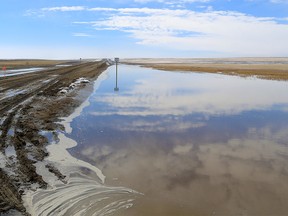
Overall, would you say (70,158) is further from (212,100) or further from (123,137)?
(212,100)

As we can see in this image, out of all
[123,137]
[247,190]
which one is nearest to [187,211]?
[247,190]

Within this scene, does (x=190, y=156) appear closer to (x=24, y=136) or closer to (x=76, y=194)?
(x=76, y=194)

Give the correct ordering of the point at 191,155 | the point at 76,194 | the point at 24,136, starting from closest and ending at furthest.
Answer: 1. the point at 76,194
2. the point at 191,155
3. the point at 24,136

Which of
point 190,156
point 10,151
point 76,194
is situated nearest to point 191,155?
point 190,156

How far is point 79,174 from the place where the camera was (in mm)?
7906

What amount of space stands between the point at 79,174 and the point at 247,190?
162 inches

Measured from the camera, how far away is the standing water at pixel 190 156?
653 cm

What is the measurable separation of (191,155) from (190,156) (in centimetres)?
12

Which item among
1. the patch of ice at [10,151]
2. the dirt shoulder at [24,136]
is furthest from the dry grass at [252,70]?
the patch of ice at [10,151]

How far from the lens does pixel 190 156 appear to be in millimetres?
9430

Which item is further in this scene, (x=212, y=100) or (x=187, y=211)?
(x=212, y=100)

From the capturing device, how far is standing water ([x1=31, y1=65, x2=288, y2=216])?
6527 mm

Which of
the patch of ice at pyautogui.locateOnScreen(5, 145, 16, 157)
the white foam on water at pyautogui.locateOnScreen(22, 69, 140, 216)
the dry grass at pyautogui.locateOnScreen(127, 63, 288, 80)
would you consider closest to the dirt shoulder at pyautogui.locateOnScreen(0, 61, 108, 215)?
the patch of ice at pyautogui.locateOnScreen(5, 145, 16, 157)

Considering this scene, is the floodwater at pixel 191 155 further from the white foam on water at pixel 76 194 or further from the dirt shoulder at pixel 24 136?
the dirt shoulder at pixel 24 136
